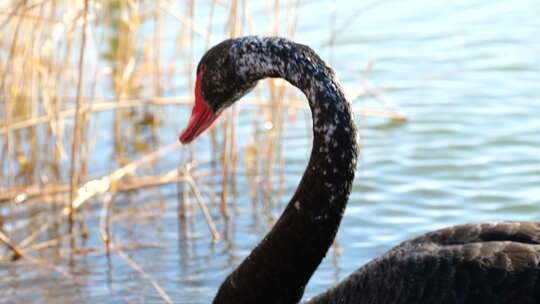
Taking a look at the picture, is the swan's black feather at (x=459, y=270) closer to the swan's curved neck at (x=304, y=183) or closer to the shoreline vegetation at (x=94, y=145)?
the swan's curved neck at (x=304, y=183)

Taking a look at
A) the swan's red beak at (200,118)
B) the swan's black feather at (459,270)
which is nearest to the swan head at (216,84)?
the swan's red beak at (200,118)

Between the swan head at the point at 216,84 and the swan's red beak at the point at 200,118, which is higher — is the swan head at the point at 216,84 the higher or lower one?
the higher one

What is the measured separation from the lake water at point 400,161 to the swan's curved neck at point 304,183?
1396 millimetres

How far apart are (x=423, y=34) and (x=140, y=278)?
14.8 ft

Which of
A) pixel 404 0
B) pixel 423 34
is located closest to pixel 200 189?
pixel 423 34

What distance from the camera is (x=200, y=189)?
7406 mm

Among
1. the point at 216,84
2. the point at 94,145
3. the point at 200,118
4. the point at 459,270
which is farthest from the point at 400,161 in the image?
the point at 459,270

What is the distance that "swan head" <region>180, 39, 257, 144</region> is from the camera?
4262 millimetres

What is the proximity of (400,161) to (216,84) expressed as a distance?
3.42 m

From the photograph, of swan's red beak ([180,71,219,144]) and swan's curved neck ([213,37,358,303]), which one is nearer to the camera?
swan's curved neck ([213,37,358,303])

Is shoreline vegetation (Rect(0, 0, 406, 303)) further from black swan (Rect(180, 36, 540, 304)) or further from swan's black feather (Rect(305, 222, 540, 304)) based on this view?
swan's black feather (Rect(305, 222, 540, 304))

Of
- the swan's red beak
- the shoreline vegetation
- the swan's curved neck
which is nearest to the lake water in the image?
the shoreline vegetation

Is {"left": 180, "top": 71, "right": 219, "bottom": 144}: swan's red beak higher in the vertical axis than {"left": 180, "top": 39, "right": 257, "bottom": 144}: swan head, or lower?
lower

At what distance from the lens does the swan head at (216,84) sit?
14.0 ft
